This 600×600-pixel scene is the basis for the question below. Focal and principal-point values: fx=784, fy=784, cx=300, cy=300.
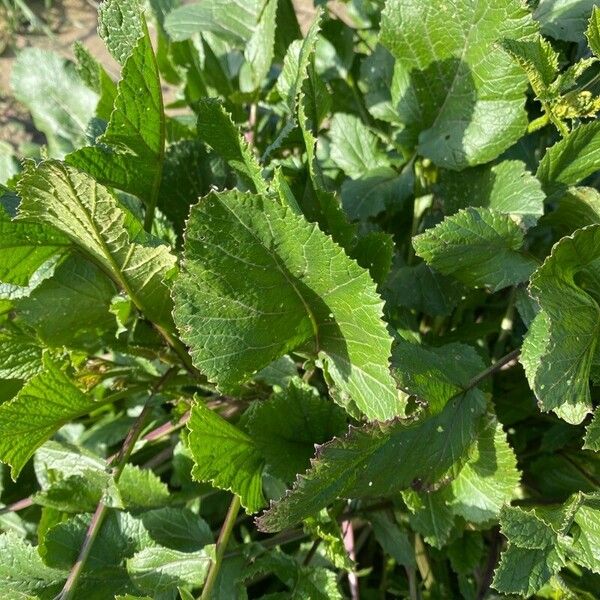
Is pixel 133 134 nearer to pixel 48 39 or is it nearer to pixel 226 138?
pixel 226 138

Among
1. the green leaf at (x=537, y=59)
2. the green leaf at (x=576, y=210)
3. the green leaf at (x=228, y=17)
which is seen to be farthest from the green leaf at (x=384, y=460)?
the green leaf at (x=228, y=17)

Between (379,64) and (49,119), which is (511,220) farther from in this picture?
(49,119)

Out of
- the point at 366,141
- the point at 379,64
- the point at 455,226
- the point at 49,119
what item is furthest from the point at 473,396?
the point at 49,119

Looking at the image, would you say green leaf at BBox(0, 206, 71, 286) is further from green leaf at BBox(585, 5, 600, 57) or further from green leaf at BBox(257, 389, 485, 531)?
green leaf at BBox(585, 5, 600, 57)

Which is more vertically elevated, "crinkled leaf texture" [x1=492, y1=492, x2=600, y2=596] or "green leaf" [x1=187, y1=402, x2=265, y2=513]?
"green leaf" [x1=187, y1=402, x2=265, y2=513]

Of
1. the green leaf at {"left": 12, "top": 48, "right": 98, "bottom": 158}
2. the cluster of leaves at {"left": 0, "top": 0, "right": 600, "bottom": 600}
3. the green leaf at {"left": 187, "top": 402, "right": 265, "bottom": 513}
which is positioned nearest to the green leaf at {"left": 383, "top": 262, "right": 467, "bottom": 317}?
the cluster of leaves at {"left": 0, "top": 0, "right": 600, "bottom": 600}

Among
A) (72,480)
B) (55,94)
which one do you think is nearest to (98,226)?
(72,480)

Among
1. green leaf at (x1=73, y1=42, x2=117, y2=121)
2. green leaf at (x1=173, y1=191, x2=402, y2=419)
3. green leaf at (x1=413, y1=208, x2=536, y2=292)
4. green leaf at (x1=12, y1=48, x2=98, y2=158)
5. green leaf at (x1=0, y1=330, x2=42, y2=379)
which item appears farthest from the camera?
green leaf at (x1=12, y1=48, x2=98, y2=158)
